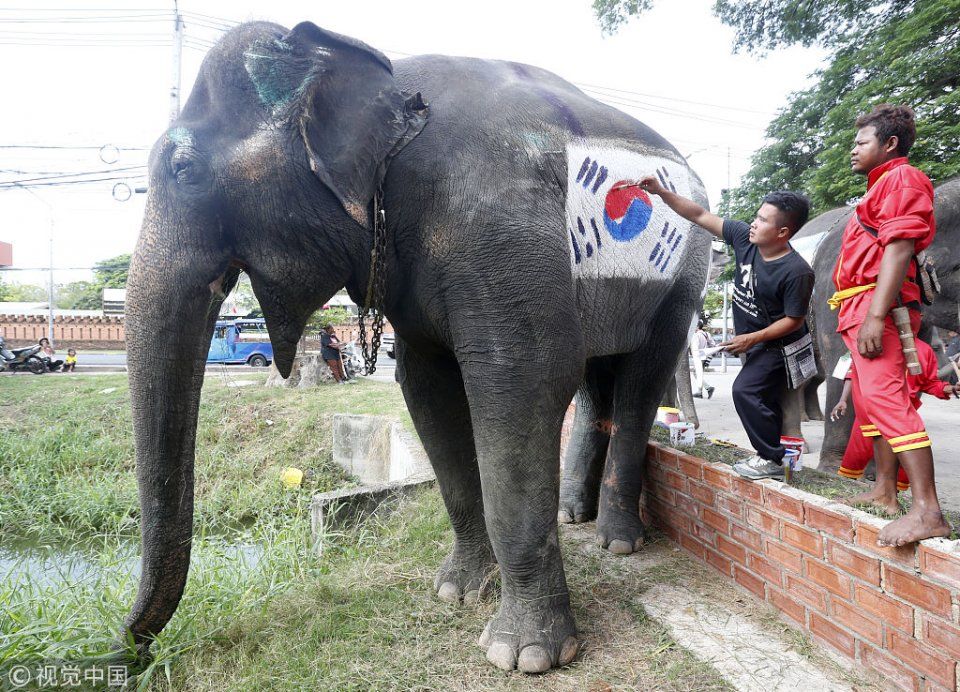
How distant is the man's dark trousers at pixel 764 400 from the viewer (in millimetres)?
2463

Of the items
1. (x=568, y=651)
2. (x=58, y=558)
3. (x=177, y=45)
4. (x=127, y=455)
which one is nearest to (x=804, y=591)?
(x=568, y=651)

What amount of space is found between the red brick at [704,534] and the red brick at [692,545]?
1.1 inches

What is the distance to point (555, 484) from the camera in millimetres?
2098

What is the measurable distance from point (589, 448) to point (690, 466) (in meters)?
0.74

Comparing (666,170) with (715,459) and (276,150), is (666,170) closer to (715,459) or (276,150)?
(715,459)

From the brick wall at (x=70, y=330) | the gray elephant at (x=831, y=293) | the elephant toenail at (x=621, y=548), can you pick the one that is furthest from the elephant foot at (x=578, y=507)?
the brick wall at (x=70, y=330)

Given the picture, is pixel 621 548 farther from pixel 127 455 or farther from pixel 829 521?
pixel 127 455

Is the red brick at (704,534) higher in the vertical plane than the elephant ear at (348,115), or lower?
lower

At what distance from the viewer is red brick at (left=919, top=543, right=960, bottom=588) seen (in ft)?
5.11

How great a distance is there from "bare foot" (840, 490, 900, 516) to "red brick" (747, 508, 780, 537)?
0.25 m

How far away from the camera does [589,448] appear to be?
11.5 ft

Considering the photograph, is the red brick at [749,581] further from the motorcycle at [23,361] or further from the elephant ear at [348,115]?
the motorcycle at [23,361]

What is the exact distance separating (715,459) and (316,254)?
198 centimetres

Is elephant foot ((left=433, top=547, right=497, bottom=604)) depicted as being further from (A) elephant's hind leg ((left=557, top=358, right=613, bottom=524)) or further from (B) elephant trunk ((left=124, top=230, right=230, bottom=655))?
(B) elephant trunk ((left=124, top=230, right=230, bottom=655))
